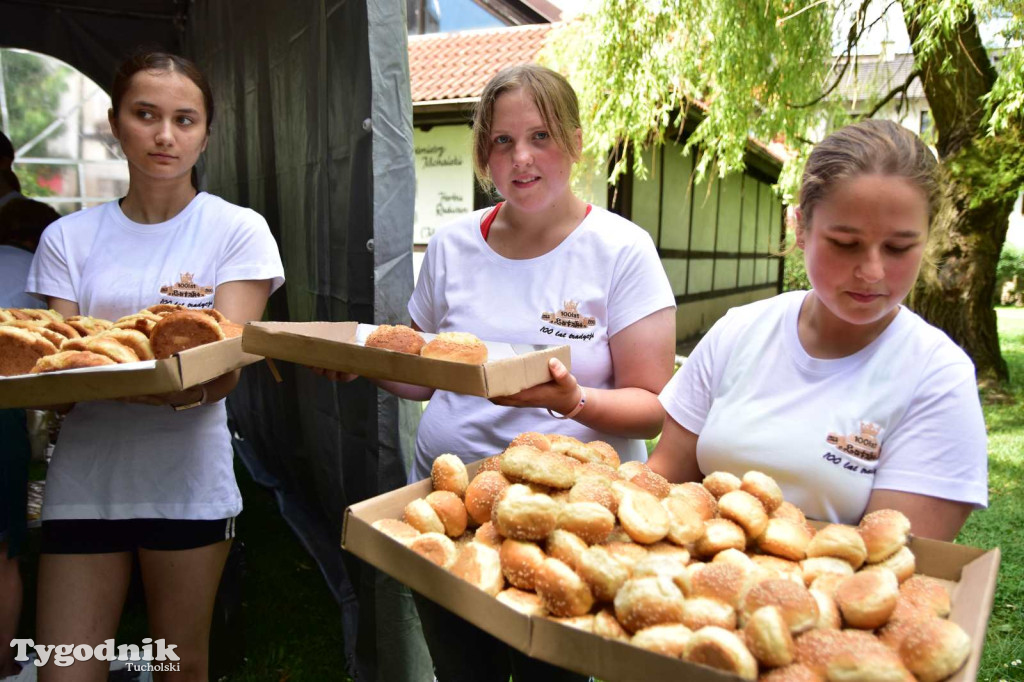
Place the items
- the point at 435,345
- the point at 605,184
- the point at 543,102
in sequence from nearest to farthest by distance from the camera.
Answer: the point at 435,345 → the point at 543,102 → the point at 605,184

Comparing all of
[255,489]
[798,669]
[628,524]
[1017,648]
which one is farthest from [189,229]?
[1017,648]

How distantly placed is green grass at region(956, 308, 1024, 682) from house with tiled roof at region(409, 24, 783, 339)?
3.52 metres

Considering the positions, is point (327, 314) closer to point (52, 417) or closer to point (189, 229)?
point (189, 229)

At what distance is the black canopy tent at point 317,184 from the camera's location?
2424 mm

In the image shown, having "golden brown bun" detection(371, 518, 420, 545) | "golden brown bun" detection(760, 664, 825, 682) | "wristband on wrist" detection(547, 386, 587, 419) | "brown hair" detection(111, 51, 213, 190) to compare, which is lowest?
"golden brown bun" detection(760, 664, 825, 682)

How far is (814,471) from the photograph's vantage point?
1.47 metres

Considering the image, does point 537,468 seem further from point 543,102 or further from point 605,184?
point 605,184

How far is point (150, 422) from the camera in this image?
210cm

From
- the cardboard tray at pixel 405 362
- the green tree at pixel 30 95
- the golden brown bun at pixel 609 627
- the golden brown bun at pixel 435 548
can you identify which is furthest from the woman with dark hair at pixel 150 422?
the green tree at pixel 30 95

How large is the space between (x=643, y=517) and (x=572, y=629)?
313mm

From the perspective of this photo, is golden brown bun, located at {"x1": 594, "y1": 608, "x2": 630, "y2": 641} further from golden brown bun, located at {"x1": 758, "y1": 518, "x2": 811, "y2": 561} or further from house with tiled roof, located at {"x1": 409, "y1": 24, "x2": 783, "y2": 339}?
house with tiled roof, located at {"x1": 409, "y1": 24, "x2": 783, "y2": 339}

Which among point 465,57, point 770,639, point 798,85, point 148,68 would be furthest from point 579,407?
point 465,57

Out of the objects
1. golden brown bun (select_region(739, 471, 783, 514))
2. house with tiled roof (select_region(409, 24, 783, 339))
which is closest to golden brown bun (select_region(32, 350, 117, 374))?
golden brown bun (select_region(739, 471, 783, 514))

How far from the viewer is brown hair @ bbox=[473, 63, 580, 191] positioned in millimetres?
1922
